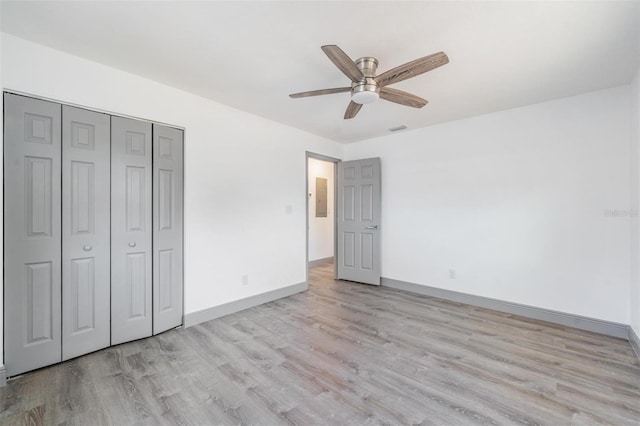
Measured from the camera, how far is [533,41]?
6.66 feet

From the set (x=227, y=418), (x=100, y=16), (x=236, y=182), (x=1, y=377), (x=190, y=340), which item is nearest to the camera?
(x=227, y=418)

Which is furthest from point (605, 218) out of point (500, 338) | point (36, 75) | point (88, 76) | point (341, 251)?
point (36, 75)

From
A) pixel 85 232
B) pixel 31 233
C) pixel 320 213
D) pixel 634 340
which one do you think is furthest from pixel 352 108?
pixel 320 213

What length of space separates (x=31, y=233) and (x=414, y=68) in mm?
3142

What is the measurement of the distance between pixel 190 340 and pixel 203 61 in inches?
102

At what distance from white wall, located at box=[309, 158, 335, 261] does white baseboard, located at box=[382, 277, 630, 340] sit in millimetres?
2303

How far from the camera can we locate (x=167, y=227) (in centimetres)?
283

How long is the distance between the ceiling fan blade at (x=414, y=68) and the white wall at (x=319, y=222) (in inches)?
154

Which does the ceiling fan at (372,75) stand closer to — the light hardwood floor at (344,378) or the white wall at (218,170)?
the white wall at (218,170)

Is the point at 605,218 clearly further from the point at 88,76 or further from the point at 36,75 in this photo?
the point at 36,75

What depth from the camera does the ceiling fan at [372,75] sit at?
1843 millimetres

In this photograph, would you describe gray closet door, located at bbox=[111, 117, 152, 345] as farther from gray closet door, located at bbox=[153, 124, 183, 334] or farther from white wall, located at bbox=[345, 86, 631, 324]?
white wall, located at bbox=[345, 86, 631, 324]

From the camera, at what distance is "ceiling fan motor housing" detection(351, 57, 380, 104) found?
2.17 metres

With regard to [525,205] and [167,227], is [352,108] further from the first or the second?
[525,205]
